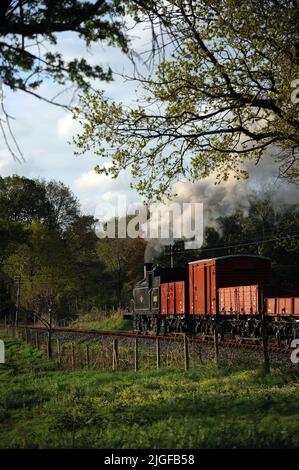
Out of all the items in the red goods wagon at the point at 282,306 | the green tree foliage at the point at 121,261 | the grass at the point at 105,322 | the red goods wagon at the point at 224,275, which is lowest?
the grass at the point at 105,322

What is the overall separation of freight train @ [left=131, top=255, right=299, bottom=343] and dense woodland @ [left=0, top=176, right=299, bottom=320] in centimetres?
905

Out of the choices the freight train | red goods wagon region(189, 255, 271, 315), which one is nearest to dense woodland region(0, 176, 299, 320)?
the freight train

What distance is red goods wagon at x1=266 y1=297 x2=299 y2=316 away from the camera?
1823 centimetres

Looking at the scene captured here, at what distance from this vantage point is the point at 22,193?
67.8 m

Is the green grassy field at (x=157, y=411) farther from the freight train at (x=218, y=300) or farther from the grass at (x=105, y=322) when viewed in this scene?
the grass at (x=105, y=322)

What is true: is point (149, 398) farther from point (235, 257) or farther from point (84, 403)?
point (235, 257)

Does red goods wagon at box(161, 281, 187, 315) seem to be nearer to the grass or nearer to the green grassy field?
the grass

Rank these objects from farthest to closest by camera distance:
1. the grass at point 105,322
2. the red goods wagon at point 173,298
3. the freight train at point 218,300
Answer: the grass at point 105,322
the red goods wagon at point 173,298
the freight train at point 218,300

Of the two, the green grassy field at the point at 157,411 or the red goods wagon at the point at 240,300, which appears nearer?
the green grassy field at the point at 157,411

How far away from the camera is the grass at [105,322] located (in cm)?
4284

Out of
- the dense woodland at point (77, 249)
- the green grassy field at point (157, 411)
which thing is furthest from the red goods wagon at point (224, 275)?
the dense woodland at point (77, 249)

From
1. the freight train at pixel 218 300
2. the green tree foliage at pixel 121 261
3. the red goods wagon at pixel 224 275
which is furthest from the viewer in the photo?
the green tree foliage at pixel 121 261

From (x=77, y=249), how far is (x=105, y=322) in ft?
71.6

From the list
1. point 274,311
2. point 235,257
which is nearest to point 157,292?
point 235,257
